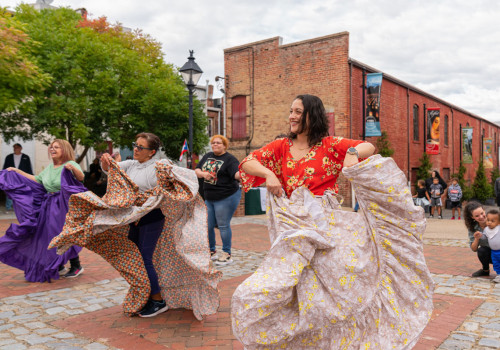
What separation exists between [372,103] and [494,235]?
16.0 m

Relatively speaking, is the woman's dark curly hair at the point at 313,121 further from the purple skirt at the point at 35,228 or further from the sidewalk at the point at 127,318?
the purple skirt at the point at 35,228

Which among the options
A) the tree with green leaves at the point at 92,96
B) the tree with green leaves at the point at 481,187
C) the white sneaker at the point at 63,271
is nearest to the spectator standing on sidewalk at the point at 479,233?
the white sneaker at the point at 63,271

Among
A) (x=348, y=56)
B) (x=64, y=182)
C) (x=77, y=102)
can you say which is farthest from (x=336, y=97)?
(x=64, y=182)

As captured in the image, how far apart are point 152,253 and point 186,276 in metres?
0.44

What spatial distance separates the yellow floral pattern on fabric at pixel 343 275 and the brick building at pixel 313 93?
55.8 feet

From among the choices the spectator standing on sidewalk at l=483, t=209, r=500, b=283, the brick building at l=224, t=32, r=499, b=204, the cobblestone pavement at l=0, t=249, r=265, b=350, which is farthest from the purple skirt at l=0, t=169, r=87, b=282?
the brick building at l=224, t=32, r=499, b=204

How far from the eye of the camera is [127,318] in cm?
441

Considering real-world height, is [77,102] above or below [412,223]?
above

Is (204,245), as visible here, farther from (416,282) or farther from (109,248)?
(416,282)

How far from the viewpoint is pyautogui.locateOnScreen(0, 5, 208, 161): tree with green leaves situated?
15.9 meters

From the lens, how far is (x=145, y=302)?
4.38 m

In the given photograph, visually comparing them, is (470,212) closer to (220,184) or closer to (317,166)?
(220,184)

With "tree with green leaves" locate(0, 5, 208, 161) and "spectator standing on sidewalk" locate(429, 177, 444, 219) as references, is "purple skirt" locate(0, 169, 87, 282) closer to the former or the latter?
"tree with green leaves" locate(0, 5, 208, 161)

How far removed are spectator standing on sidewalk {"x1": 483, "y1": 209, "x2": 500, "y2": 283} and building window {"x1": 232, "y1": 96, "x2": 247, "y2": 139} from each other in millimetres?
19373
